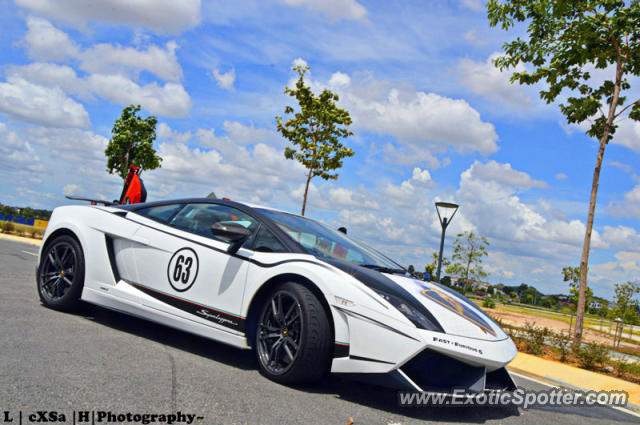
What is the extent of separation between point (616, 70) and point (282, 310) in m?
10.7

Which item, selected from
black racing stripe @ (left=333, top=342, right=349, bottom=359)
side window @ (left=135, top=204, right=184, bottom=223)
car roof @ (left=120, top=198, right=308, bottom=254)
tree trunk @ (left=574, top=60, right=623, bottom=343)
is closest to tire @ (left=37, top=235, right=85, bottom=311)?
car roof @ (left=120, top=198, right=308, bottom=254)

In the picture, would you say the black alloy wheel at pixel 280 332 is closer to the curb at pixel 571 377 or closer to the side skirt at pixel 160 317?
the side skirt at pixel 160 317

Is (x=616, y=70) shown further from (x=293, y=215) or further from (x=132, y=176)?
(x=132, y=176)

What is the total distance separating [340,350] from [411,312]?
54 cm

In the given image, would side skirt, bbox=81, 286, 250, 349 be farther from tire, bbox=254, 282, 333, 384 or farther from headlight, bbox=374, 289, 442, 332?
headlight, bbox=374, 289, 442, 332

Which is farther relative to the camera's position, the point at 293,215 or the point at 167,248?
the point at 293,215

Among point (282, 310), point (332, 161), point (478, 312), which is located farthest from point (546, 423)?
point (332, 161)

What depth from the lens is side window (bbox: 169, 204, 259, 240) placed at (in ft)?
14.9

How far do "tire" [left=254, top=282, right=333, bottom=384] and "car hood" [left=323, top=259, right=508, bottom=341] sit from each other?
1.26 feet

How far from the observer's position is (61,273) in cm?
529

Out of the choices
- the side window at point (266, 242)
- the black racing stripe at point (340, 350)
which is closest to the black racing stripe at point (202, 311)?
the side window at point (266, 242)

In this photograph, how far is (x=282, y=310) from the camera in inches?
151

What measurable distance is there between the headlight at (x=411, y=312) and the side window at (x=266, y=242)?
3.12ft

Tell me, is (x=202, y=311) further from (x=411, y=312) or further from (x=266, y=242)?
(x=411, y=312)
